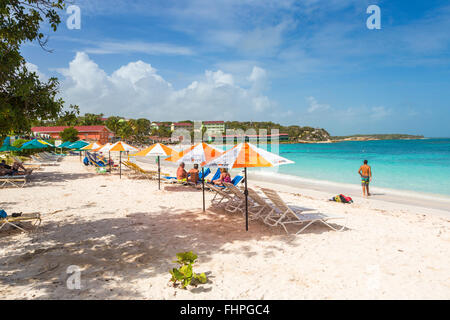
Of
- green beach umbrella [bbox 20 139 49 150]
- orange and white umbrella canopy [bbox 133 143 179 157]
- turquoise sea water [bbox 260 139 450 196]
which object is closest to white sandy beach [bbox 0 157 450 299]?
orange and white umbrella canopy [bbox 133 143 179 157]

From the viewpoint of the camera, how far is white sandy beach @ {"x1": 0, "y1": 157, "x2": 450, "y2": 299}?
3467mm

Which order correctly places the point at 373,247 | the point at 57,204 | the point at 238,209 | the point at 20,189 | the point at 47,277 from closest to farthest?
the point at 47,277 < the point at 373,247 < the point at 238,209 < the point at 57,204 < the point at 20,189

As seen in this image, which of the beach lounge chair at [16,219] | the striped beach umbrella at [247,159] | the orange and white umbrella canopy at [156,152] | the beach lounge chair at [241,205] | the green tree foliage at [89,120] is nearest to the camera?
the striped beach umbrella at [247,159]

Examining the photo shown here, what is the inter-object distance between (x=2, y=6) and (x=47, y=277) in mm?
3533

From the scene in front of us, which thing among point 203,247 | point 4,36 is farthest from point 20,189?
point 203,247

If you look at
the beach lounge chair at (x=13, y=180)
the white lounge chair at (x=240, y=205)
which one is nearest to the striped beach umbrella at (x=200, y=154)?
the white lounge chair at (x=240, y=205)

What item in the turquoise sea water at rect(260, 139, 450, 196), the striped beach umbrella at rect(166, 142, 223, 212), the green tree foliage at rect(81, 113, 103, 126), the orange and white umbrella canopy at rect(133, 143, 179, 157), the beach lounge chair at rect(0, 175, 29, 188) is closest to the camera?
the striped beach umbrella at rect(166, 142, 223, 212)

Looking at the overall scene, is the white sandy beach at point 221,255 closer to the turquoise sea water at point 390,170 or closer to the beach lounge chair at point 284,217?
the beach lounge chair at point 284,217

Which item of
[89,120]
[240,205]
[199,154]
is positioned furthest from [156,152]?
[89,120]

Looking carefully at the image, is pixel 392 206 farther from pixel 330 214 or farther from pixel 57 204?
pixel 57 204

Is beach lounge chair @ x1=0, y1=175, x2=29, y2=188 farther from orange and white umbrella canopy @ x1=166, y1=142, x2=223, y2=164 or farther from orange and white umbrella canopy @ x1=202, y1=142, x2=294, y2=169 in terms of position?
orange and white umbrella canopy @ x1=202, y1=142, x2=294, y2=169

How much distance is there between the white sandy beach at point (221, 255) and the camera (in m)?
3.47

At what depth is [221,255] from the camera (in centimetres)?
457

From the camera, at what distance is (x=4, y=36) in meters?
3.91
